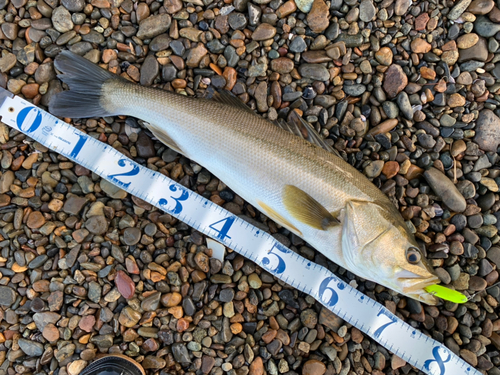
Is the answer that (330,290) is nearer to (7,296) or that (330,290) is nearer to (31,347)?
(31,347)

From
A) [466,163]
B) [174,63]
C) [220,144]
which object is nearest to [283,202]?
[220,144]

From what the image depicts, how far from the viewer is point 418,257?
2500 mm

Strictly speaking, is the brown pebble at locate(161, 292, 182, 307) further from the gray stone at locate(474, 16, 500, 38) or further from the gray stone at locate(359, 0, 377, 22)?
the gray stone at locate(474, 16, 500, 38)

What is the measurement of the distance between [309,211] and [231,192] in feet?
2.64

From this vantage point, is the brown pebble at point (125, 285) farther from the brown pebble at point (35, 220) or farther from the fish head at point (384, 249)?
the fish head at point (384, 249)

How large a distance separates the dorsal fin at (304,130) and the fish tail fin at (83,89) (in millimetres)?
1433

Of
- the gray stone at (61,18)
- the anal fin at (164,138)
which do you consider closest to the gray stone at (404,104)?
the anal fin at (164,138)

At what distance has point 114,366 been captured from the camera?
2.61 m

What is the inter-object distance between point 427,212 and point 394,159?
553 mm

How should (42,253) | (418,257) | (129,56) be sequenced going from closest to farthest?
1. (418,257)
2. (42,253)
3. (129,56)

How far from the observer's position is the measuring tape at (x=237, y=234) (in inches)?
111

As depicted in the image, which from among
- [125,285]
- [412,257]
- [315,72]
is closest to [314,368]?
[412,257]

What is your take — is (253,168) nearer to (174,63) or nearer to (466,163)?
(174,63)

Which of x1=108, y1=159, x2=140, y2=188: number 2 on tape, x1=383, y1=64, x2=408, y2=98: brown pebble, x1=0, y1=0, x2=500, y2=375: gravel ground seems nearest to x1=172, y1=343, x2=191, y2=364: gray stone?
x1=0, y1=0, x2=500, y2=375: gravel ground
